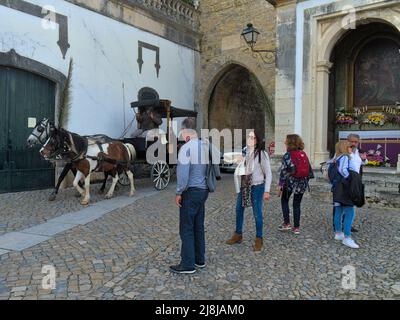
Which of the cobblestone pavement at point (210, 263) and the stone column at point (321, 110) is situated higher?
the stone column at point (321, 110)

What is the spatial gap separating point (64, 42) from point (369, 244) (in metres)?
8.62

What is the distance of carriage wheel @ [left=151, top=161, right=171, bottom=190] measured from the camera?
962 cm

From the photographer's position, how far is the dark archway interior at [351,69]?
970 cm

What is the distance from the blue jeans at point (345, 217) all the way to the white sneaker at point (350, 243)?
0.22ft

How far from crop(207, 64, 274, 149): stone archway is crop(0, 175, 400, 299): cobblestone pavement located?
875cm

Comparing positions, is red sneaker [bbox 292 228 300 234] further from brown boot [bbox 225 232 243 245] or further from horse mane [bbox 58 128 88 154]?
horse mane [bbox 58 128 88 154]

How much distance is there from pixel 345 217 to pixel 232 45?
35.4 ft

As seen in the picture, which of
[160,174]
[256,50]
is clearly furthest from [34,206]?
[256,50]

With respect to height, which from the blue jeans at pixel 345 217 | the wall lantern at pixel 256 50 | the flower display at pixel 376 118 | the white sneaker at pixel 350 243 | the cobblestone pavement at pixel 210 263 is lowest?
the cobblestone pavement at pixel 210 263

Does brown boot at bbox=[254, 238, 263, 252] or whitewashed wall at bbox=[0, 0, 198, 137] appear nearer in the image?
brown boot at bbox=[254, 238, 263, 252]

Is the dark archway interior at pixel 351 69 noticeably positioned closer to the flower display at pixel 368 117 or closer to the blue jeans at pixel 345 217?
the flower display at pixel 368 117

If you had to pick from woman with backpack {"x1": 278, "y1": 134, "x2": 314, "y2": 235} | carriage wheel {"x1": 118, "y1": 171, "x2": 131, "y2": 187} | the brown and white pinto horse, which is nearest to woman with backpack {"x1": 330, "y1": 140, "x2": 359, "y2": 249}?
woman with backpack {"x1": 278, "y1": 134, "x2": 314, "y2": 235}

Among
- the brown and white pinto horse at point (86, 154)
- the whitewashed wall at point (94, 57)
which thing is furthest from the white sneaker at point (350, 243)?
the whitewashed wall at point (94, 57)

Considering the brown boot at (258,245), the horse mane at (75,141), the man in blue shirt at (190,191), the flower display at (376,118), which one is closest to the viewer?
the man in blue shirt at (190,191)
